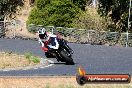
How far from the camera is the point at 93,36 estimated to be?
44.3 m

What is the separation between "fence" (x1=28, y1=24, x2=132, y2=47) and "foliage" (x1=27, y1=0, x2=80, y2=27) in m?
2.63

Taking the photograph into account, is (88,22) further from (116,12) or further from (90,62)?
(90,62)

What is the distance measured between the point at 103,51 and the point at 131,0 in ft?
35.3

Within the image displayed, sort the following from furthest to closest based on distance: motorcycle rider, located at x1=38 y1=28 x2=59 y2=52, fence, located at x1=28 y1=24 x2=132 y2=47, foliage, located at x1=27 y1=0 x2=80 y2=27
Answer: foliage, located at x1=27 y1=0 x2=80 y2=27, fence, located at x1=28 y1=24 x2=132 y2=47, motorcycle rider, located at x1=38 y1=28 x2=59 y2=52

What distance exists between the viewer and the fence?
1679 inches

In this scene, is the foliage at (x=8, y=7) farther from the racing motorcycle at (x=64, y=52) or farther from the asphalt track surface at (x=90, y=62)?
A: the racing motorcycle at (x=64, y=52)

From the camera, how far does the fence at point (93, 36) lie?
42.7 m

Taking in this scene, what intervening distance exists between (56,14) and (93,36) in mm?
6090

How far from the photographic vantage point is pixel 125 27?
4572 cm

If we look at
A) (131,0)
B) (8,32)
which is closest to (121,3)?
(131,0)

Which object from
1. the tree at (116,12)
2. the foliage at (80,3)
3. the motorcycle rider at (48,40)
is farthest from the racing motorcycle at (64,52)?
the foliage at (80,3)

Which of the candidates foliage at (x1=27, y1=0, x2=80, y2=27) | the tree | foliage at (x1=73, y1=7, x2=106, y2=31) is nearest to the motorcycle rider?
the tree

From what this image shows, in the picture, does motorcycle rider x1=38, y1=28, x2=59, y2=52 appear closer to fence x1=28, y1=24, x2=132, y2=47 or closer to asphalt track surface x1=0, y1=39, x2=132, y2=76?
asphalt track surface x1=0, y1=39, x2=132, y2=76

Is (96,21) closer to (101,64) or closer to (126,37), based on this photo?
(126,37)
